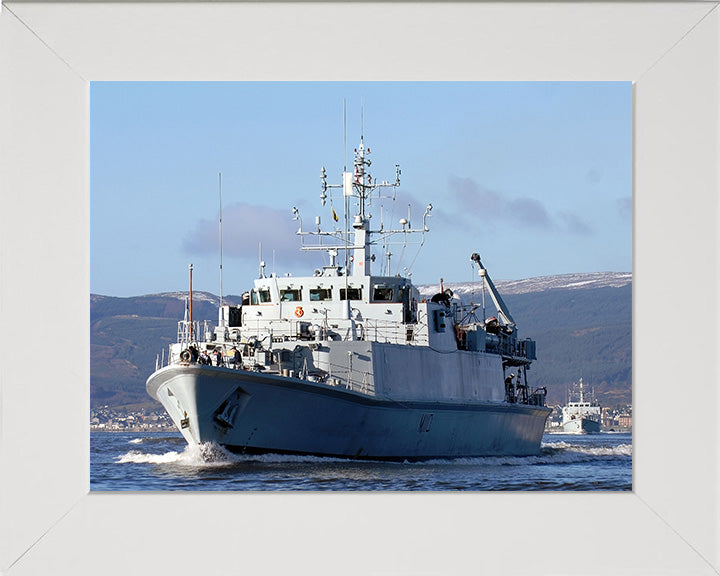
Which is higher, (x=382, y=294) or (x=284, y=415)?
(x=382, y=294)

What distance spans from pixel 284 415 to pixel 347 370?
1.68 meters

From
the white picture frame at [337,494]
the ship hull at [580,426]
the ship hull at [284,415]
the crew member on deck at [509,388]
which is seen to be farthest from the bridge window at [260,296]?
the ship hull at [580,426]

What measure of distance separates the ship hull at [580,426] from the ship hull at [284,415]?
62385mm

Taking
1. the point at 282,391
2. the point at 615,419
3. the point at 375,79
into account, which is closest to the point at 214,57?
the point at 375,79

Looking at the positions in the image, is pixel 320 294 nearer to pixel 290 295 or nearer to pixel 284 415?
pixel 290 295

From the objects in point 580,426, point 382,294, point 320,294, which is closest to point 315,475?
point 320,294

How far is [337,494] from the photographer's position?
31.2ft

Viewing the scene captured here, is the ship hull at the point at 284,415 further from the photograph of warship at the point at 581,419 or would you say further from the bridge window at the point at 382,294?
the photograph of warship at the point at 581,419

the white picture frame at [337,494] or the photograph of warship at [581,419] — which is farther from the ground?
the white picture frame at [337,494]

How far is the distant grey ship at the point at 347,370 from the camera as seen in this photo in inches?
661

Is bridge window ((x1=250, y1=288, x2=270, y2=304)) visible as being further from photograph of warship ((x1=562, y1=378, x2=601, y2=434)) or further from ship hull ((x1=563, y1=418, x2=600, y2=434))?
ship hull ((x1=563, y1=418, x2=600, y2=434))

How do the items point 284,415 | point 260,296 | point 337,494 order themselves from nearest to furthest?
point 337,494 → point 284,415 → point 260,296

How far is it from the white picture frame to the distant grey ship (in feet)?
23.9
